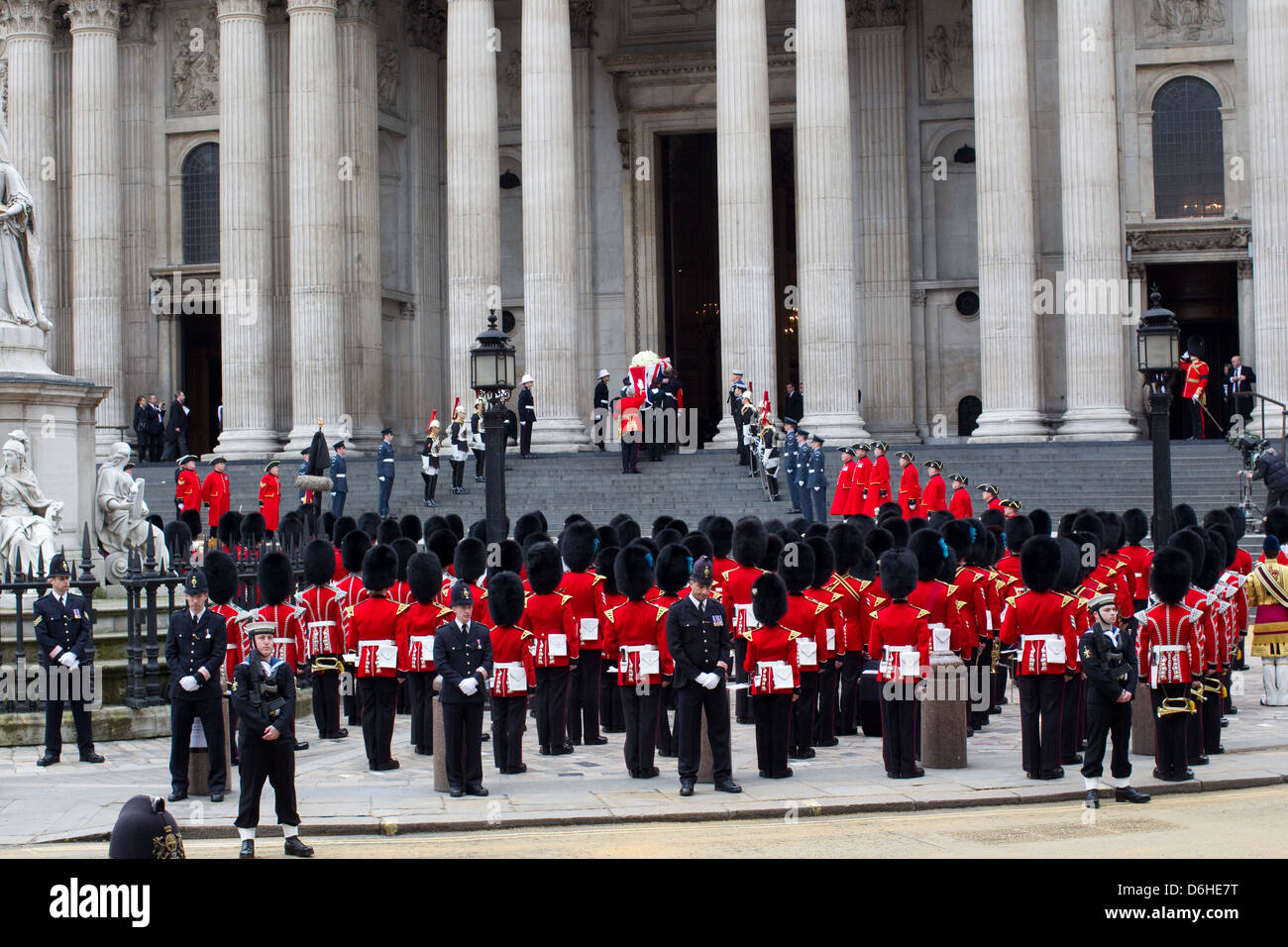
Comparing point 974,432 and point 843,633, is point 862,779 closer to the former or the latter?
point 843,633

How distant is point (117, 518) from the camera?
58.1 ft

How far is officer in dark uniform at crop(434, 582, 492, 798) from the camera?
13625mm

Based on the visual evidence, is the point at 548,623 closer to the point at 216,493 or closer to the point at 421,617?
the point at 421,617

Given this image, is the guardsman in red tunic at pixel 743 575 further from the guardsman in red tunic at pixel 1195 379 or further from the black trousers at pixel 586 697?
the guardsman in red tunic at pixel 1195 379

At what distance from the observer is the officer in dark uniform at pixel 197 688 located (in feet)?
44.2

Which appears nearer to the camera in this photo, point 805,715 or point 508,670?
point 508,670

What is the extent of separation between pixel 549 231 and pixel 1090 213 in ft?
35.7

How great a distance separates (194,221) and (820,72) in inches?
658

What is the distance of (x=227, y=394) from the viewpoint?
130 ft

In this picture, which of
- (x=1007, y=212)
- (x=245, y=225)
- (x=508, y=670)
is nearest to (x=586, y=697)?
(x=508, y=670)

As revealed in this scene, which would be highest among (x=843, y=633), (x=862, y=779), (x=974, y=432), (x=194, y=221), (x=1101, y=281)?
(x=194, y=221)
